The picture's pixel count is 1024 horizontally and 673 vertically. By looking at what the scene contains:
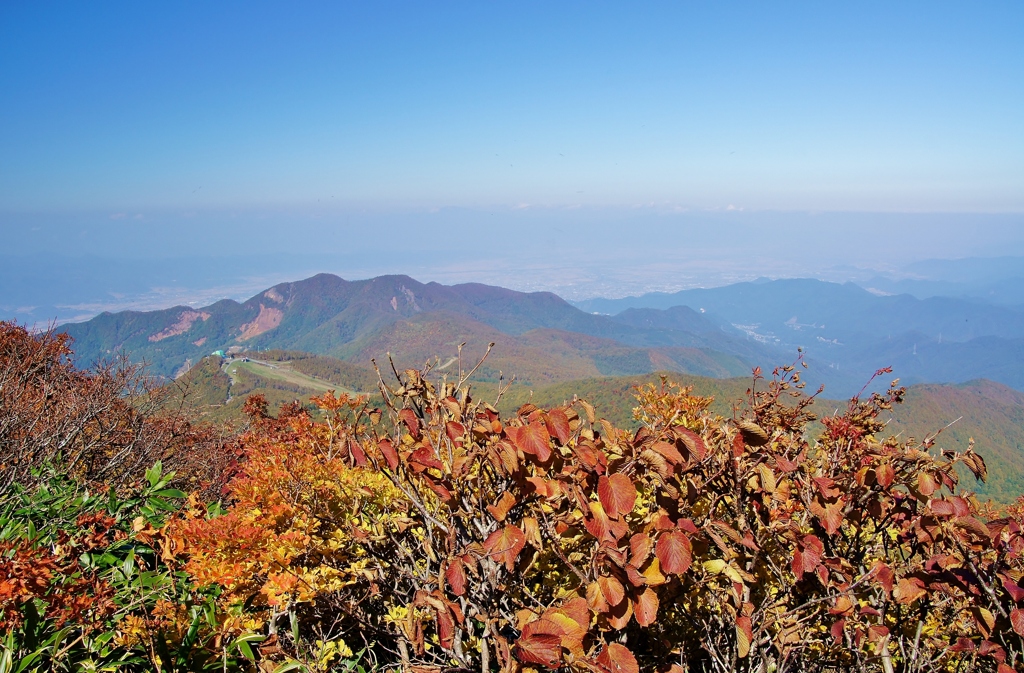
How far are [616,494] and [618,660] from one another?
0.54 meters

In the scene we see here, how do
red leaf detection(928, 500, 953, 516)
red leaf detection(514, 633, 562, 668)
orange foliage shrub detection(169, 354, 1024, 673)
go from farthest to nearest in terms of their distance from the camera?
red leaf detection(928, 500, 953, 516) < orange foliage shrub detection(169, 354, 1024, 673) < red leaf detection(514, 633, 562, 668)

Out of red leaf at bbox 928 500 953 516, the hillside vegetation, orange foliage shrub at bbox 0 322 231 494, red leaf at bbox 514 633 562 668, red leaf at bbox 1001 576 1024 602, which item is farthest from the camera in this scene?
the hillside vegetation

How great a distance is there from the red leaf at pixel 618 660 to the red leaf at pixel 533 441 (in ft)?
2.10

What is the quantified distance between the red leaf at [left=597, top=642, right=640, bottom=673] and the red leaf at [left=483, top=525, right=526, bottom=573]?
420 millimetres

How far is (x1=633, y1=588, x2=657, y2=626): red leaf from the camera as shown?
1.87 meters

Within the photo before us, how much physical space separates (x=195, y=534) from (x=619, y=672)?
7.40ft

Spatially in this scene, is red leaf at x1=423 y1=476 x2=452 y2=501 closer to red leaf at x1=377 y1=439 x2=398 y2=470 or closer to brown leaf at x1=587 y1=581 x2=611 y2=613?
red leaf at x1=377 y1=439 x2=398 y2=470

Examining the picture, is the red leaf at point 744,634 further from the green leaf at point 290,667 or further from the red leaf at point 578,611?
the green leaf at point 290,667

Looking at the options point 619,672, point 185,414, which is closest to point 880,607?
point 619,672

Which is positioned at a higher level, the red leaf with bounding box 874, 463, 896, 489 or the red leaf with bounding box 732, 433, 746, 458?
the red leaf with bounding box 732, 433, 746, 458

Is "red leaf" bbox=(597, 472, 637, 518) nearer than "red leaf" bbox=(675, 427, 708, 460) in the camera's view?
Yes

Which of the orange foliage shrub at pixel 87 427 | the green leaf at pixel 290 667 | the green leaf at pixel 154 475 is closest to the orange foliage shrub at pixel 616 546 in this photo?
the green leaf at pixel 290 667

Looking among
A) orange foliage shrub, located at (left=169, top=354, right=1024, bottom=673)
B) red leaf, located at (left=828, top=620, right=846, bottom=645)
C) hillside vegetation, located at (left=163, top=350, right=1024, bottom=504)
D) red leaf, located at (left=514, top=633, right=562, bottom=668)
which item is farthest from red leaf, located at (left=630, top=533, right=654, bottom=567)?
hillside vegetation, located at (left=163, top=350, right=1024, bottom=504)

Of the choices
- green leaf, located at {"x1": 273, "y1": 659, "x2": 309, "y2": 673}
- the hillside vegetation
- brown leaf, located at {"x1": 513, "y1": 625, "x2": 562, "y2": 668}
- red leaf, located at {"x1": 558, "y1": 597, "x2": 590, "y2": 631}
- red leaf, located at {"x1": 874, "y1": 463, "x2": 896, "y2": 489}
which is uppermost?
red leaf, located at {"x1": 874, "y1": 463, "x2": 896, "y2": 489}
